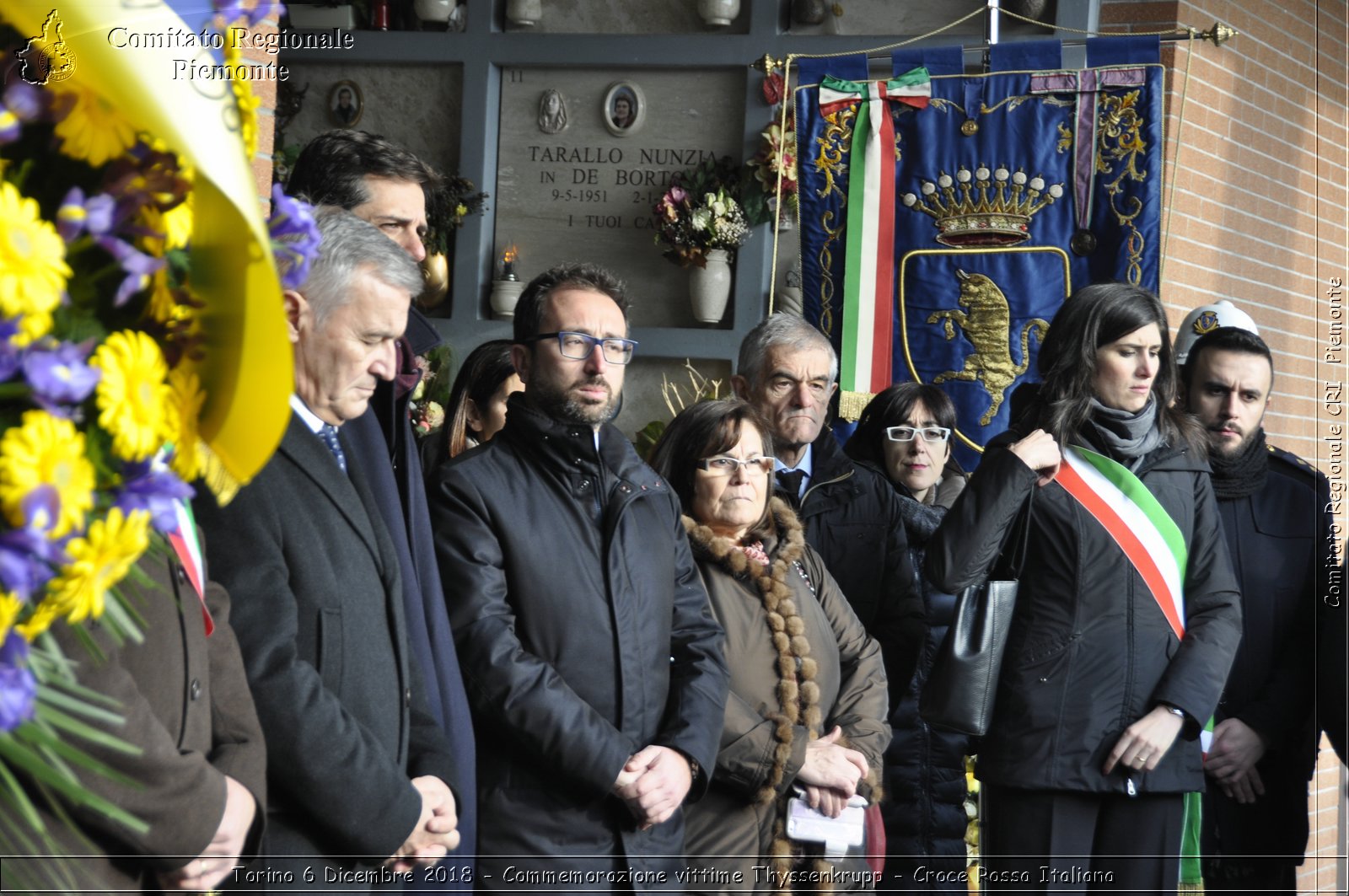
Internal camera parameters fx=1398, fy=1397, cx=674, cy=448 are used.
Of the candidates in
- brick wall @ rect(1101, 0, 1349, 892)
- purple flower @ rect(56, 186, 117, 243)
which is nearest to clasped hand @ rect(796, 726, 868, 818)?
purple flower @ rect(56, 186, 117, 243)

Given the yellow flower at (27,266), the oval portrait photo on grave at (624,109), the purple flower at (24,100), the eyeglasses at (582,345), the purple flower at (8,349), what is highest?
the oval portrait photo on grave at (624,109)

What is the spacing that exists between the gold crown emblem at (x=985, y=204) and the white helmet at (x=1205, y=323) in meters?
0.90

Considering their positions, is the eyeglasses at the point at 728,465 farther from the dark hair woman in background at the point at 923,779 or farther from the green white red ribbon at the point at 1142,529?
the dark hair woman in background at the point at 923,779

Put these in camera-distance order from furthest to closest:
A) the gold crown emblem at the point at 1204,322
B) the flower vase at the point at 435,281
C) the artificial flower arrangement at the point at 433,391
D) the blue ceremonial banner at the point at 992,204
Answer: the flower vase at the point at 435,281 → the artificial flower arrangement at the point at 433,391 → the blue ceremonial banner at the point at 992,204 → the gold crown emblem at the point at 1204,322

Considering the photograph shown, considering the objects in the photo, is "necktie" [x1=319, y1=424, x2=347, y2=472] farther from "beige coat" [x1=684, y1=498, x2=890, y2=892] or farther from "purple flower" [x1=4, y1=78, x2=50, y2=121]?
"purple flower" [x1=4, y1=78, x2=50, y2=121]

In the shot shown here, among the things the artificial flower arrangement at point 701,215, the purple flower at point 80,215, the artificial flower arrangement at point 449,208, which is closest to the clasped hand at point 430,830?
the purple flower at point 80,215

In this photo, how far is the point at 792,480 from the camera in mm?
3568

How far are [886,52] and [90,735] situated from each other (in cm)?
548

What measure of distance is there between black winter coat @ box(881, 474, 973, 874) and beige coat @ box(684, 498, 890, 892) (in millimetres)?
652

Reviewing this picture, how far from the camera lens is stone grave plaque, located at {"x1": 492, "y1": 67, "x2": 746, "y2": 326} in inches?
259

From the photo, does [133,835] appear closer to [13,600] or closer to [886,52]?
[13,600]

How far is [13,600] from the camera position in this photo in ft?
2.81

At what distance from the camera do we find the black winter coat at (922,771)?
12.1 ft

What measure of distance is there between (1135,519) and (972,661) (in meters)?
0.45
